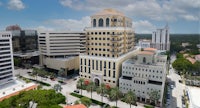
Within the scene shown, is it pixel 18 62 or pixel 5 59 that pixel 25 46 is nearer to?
pixel 18 62

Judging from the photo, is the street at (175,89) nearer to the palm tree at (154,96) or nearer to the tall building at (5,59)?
the palm tree at (154,96)

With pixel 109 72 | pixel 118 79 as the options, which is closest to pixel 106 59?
pixel 109 72

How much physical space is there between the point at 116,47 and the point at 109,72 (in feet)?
31.7

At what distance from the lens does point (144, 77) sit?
5097cm

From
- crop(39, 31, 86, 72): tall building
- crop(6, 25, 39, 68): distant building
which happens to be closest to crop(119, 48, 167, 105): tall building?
crop(39, 31, 86, 72): tall building

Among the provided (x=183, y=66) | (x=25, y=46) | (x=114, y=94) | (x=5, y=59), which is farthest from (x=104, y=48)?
(x=25, y=46)

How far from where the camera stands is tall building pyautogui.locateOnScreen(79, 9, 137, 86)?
57.7m

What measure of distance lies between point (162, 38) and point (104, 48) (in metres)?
96.2

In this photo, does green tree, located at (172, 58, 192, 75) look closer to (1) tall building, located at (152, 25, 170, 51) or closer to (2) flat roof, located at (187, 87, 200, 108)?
(2) flat roof, located at (187, 87, 200, 108)

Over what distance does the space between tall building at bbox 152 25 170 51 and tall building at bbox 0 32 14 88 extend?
399ft

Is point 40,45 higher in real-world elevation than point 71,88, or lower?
higher

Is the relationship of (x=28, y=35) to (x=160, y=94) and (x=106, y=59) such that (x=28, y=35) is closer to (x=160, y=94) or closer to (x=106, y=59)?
(x=106, y=59)

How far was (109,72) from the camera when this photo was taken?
5766 cm

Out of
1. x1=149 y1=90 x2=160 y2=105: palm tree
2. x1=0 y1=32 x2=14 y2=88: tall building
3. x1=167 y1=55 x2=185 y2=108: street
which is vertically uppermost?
x1=0 y1=32 x2=14 y2=88: tall building
